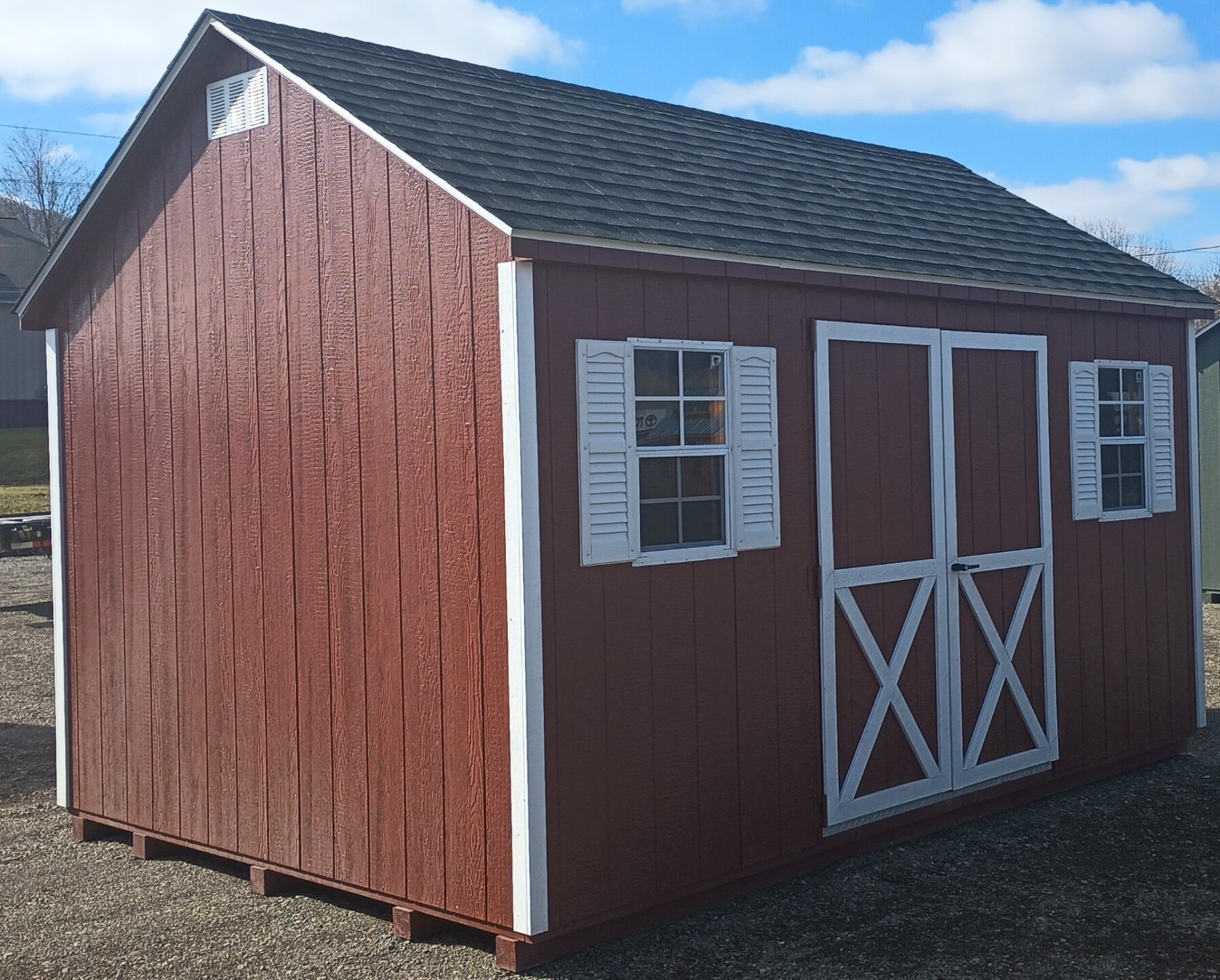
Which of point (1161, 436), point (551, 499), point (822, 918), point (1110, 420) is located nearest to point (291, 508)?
point (551, 499)

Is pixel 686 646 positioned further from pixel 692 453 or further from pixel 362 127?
pixel 362 127

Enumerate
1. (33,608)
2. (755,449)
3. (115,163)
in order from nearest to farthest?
(755,449)
(115,163)
(33,608)

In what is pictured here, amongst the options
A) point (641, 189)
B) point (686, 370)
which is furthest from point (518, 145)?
point (686, 370)

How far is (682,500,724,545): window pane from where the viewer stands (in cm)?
618

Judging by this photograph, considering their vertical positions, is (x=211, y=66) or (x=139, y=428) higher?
(x=211, y=66)

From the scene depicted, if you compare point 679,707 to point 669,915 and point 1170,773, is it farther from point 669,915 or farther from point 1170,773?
point 1170,773

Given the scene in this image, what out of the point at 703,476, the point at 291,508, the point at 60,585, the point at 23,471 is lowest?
the point at 60,585

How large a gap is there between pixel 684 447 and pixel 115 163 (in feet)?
11.5

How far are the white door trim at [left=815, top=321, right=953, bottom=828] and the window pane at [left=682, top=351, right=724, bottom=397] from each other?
67 cm

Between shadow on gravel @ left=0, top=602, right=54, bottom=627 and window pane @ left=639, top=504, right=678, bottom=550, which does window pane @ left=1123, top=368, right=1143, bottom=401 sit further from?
shadow on gravel @ left=0, top=602, right=54, bottom=627

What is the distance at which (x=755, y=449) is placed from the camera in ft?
21.1

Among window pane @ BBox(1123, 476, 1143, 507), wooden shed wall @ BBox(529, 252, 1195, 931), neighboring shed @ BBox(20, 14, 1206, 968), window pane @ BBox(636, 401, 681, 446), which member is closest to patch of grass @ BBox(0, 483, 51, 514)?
neighboring shed @ BBox(20, 14, 1206, 968)

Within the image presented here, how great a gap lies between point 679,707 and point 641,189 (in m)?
2.48

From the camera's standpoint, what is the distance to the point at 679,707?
20.0ft
